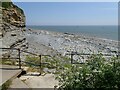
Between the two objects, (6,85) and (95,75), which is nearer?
(95,75)

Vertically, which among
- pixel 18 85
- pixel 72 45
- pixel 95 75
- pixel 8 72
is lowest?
pixel 72 45

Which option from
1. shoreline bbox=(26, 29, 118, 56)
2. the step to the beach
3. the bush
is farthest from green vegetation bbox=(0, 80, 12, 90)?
shoreline bbox=(26, 29, 118, 56)

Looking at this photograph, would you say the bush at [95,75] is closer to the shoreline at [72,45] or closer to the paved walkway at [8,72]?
the paved walkway at [8,72]

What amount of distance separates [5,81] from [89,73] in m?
3.21

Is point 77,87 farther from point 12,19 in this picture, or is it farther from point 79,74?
point 12,19

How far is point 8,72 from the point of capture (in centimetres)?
974

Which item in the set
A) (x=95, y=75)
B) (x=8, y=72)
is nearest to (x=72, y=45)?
(x=8, y=72)

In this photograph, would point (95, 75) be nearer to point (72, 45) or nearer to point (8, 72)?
point (8, 72)

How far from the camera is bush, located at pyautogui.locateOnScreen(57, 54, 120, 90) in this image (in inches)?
244

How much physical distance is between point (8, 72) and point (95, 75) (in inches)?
165

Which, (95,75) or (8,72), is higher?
(95,75)

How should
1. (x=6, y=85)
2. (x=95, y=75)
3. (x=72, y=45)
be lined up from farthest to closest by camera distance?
(x=72, y=45) < (x=6, y=85) < (x=95, y=75)

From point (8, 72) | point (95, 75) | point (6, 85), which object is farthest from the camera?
point (8, 72)

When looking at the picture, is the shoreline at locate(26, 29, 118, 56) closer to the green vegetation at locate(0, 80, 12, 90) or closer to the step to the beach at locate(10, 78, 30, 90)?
the step to the beach at locate(10, 78, 30, 90)
